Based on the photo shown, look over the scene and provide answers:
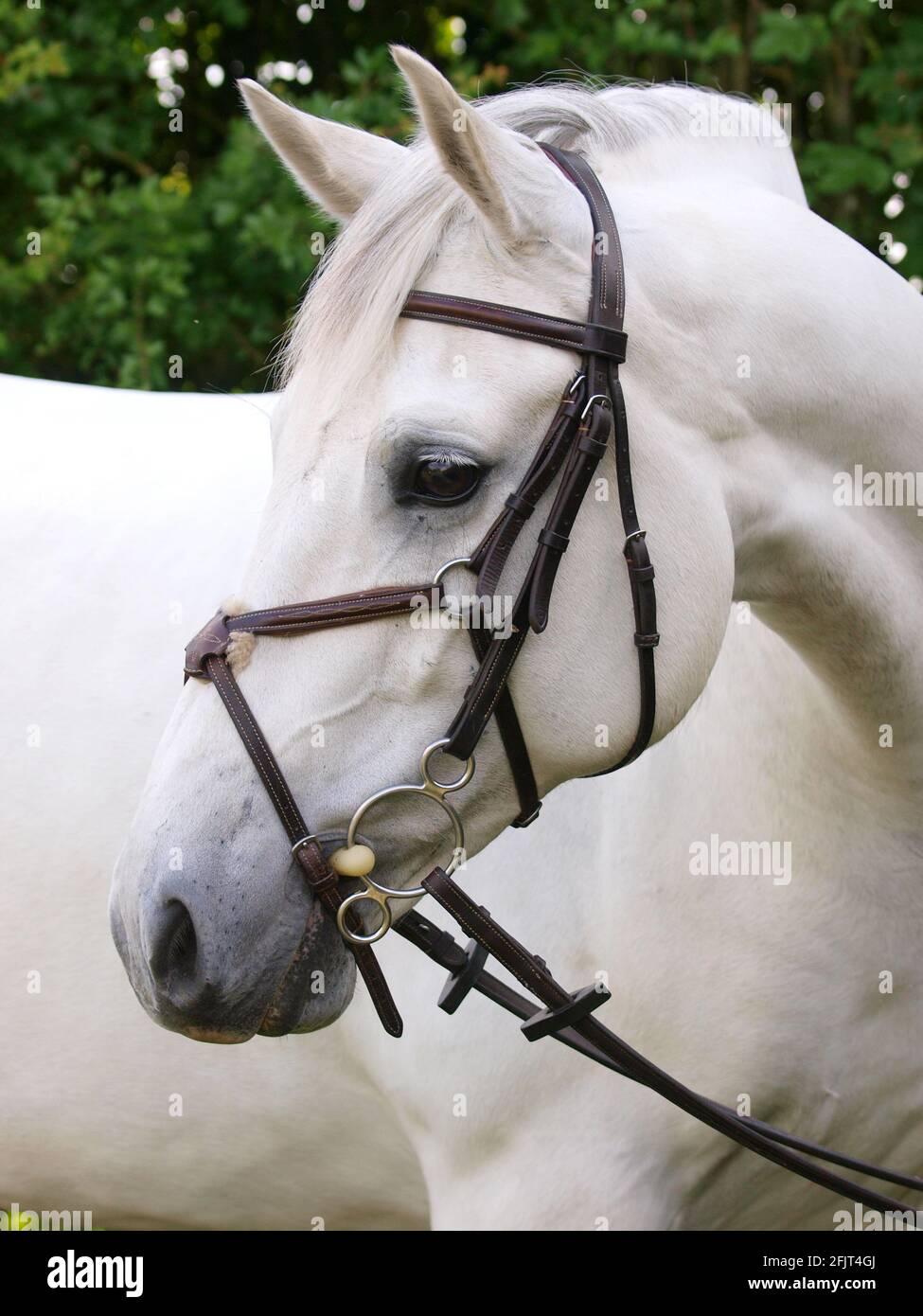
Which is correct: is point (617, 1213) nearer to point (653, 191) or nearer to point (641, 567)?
point (641, 567)

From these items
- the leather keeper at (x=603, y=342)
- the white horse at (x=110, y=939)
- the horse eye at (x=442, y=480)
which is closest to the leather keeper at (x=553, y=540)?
the horse eye at (x=442, y=480)

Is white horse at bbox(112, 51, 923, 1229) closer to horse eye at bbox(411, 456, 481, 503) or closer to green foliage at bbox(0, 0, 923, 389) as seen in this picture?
horse eye at bbox(411, 456, 481, 503)

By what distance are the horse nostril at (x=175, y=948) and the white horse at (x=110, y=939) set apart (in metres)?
0.81

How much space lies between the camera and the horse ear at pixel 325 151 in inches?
64.2

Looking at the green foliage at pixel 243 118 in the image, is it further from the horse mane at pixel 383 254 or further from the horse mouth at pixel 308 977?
the horse mouth at pixel 308 977

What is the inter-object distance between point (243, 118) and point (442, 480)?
3849 mm

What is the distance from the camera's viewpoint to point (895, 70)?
4.21m

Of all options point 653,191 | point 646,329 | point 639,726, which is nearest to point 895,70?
point 653,191

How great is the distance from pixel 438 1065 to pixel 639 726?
839mm

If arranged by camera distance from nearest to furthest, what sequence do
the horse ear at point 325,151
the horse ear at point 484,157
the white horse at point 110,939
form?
the horse ear at point 484,157
the horse ear at point 325,151
the white horse at point 110,939

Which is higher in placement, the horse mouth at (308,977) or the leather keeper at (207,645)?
the leather keeper at (207,645)

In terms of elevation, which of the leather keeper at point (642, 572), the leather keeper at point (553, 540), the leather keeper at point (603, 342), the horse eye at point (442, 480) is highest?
the leather keeper at point (603, 342)

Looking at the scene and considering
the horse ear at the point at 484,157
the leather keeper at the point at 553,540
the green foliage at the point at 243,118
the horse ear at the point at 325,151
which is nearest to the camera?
the horse ear at the point at 484,157

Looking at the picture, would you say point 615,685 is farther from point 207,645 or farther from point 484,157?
point 484,157
